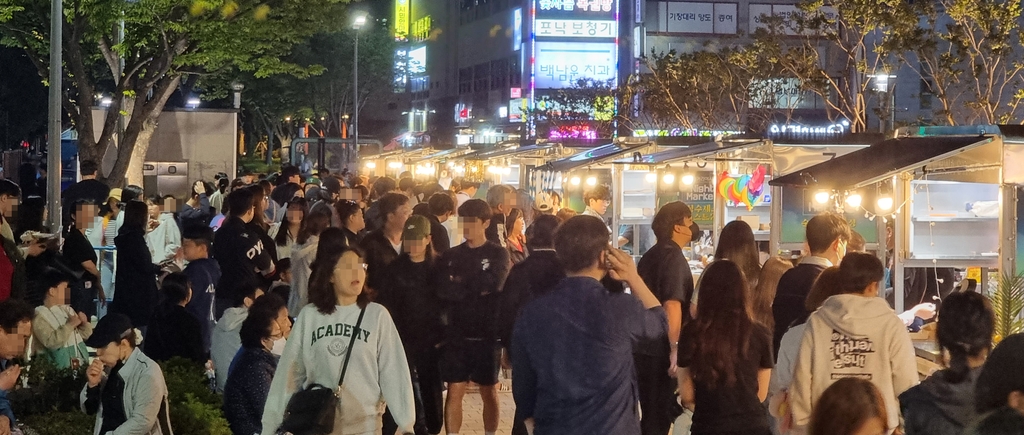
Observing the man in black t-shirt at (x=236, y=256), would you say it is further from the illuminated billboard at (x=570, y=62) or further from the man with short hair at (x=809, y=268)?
the illuminated billboard at (x=570, y=62)

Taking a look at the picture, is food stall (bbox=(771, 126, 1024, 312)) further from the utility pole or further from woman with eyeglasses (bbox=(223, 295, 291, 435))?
the utility pole

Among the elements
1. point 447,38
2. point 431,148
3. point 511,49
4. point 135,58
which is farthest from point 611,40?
point 135,58

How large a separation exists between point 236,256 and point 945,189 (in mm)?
6179

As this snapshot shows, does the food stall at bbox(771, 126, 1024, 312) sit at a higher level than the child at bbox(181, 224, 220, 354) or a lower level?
higher

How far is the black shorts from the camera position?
8.27 metres

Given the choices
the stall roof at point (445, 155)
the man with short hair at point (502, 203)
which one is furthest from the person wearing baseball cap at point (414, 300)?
the stall roof at point (445, 155)

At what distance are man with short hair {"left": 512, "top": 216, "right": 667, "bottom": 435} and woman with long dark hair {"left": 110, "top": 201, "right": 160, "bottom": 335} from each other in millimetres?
5979

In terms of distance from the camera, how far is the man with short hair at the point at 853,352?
5.54 m

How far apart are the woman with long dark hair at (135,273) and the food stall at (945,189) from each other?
5.80 metres

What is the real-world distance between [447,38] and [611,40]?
23760 millimetres

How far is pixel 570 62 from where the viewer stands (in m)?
67.5

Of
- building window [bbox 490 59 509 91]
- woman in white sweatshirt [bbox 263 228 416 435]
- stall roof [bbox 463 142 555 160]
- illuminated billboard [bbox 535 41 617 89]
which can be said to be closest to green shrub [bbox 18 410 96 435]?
woman in white sweatshirt [bbox 263 228 416 435]

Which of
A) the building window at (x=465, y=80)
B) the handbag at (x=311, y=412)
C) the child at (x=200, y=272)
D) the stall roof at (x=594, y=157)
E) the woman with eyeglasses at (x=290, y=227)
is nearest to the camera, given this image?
the handbag at (x=311, y=412)

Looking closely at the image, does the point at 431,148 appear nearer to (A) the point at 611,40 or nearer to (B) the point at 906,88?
(B) the point at 906,88
